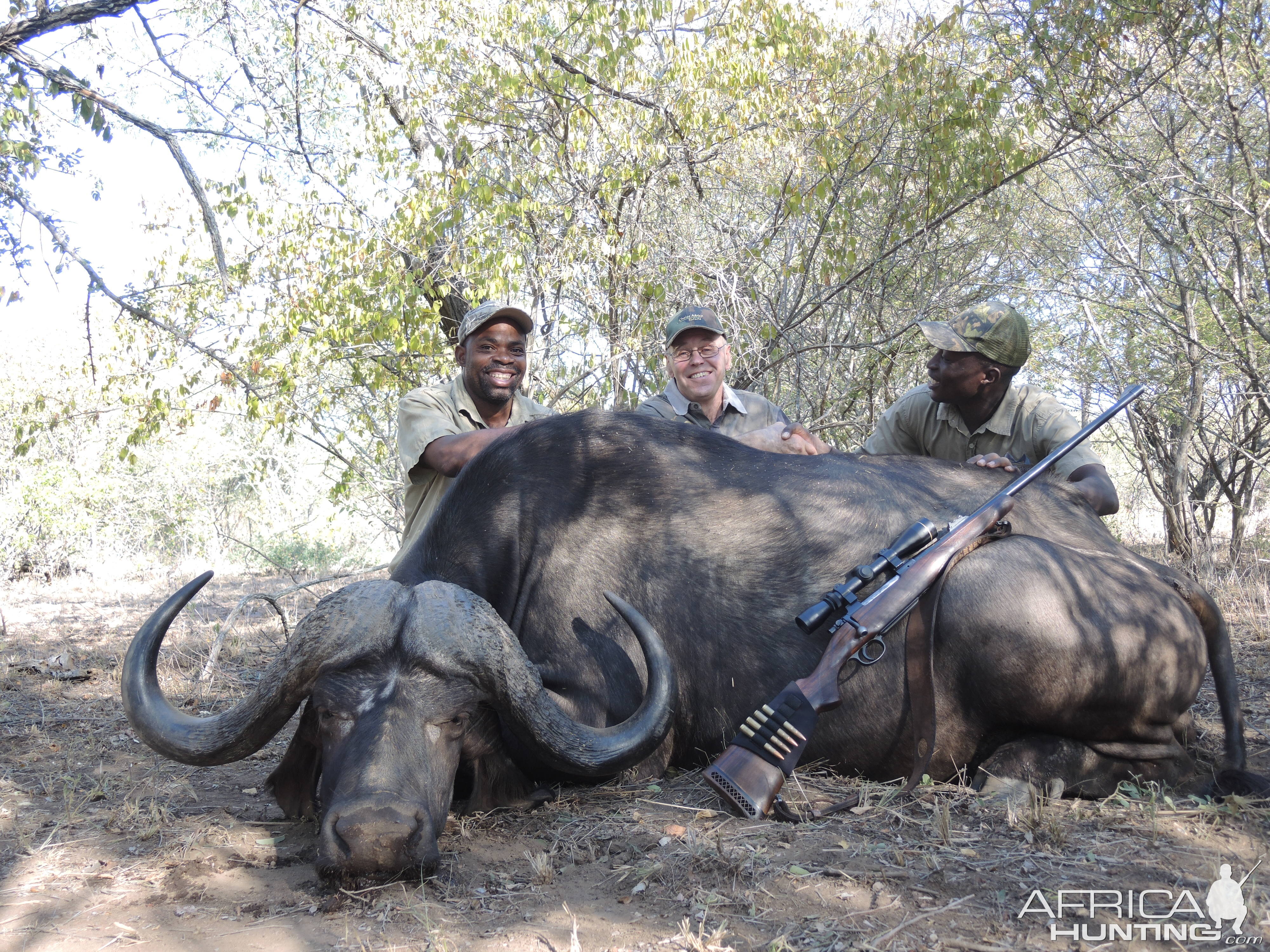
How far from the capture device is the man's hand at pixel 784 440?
4.58 meters

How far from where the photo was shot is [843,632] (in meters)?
3.30

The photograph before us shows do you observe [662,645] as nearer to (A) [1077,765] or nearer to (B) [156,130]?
(A) [1077,765]

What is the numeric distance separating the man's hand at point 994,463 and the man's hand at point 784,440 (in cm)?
69

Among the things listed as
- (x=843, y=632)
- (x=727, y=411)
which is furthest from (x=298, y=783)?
(x=727, y=411)

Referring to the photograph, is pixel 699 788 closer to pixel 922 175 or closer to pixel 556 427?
pixel 556 427

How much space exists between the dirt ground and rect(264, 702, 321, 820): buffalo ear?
0.07m

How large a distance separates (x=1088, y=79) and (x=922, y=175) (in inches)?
55.8

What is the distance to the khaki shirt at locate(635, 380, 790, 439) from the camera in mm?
6047

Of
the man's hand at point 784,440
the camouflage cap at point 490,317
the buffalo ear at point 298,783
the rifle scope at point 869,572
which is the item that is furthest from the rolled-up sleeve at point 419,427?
the rifle scope at point 869,572

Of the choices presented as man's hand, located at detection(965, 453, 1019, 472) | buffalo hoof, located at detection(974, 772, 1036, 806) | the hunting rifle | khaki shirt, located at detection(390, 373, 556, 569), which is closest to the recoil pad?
the hunting rifle

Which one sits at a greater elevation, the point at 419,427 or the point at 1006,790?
the point at 419,427

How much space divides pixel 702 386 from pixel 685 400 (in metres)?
0.21

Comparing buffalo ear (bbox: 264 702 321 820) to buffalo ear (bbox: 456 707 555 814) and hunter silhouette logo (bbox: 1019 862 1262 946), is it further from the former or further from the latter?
hunter silhouette logo (bbox: 1019 862 1262 946)

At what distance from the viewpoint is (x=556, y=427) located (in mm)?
3928
